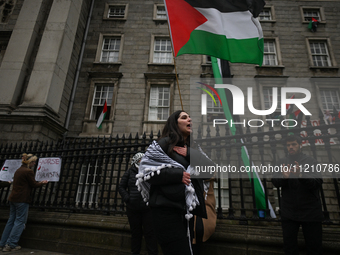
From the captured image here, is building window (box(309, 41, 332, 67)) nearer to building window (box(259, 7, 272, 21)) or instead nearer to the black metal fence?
building window (box(259, 7, 272, 21))

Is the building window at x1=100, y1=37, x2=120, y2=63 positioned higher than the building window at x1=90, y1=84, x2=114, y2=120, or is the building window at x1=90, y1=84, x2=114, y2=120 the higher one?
the building window at x1=100, y1=37, x2=120, y2=63

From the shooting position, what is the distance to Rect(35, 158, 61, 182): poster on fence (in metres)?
5.45

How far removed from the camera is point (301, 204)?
2.60m

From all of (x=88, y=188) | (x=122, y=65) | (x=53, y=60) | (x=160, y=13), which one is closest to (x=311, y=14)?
(x=160, y=13)

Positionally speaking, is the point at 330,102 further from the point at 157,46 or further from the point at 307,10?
the point at 157,46

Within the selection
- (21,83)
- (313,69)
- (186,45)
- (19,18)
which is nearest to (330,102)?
(313,69)

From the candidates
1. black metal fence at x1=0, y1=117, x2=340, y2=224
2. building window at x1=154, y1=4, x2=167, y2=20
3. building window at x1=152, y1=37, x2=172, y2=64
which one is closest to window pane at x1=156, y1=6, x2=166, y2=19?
building window at x1=154, y1=4, x2=167, y2=20

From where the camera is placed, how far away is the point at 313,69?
45.2 feet

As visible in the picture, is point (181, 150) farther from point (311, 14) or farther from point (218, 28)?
point (311, 14)

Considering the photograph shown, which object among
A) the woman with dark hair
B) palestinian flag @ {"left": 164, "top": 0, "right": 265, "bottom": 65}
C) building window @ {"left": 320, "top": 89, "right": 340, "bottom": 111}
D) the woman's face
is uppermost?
building window @ {"left": 320, "top": 89, "right": 340, "bottom": 111}

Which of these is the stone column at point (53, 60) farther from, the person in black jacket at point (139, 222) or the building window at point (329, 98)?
the building window at point (329, 98)

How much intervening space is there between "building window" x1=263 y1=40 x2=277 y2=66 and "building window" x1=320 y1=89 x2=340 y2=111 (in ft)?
11.4

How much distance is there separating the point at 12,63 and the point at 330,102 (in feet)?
60.4

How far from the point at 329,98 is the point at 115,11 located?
15.8 meters
